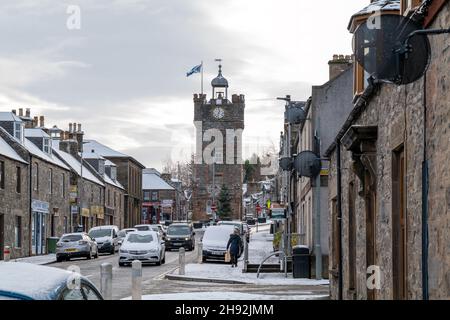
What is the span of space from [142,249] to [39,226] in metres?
16.6

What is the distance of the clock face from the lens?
10200 cm

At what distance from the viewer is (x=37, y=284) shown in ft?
18.7

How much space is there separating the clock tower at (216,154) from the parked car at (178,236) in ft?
154

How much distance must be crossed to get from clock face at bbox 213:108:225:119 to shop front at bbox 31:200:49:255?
50.8 m

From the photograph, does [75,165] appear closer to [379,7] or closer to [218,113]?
[218,113]

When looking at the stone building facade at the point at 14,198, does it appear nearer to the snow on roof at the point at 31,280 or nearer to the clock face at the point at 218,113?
the snow on roof at the point at 31,280

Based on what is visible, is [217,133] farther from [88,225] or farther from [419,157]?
[419,157]

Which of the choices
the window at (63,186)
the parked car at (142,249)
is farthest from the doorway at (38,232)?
the parked car at (142,249)

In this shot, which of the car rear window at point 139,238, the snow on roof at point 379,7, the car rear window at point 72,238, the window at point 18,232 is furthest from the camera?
the window at point 18,232

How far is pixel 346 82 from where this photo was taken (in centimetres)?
2941

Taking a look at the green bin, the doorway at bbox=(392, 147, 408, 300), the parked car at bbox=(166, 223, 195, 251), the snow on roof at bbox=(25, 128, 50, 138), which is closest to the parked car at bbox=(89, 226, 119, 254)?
the green bin

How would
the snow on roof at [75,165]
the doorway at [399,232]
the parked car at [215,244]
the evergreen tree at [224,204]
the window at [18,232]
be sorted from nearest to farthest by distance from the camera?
the doorway at [399,232]
the parked car at [215,244]
the window at [18,232]
the snow on roof at [75,165]
the evergreen tree at [224,204]

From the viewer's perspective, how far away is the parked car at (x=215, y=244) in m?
39.8
